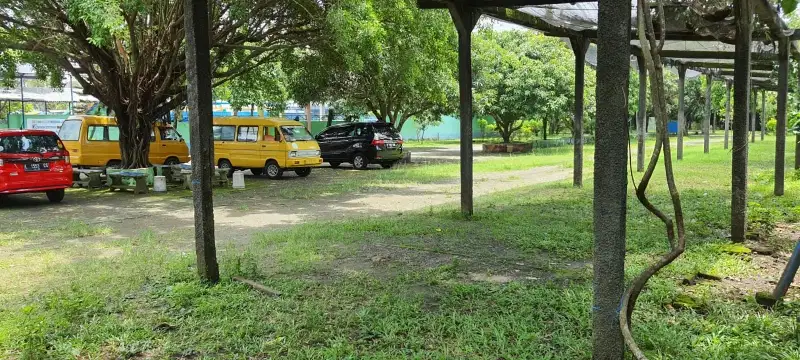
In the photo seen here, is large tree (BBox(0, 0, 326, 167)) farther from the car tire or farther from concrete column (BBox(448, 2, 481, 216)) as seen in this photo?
the car tire

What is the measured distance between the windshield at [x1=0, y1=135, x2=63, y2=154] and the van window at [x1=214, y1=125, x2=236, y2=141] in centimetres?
635

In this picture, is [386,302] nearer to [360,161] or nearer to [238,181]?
Answer: [238,181]

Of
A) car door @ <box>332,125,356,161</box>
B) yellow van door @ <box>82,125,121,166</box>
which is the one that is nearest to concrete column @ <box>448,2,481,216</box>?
car door @ <box>332,125,356,161</box>

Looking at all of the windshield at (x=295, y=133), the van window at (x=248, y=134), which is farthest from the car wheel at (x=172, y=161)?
the windshield at (x=295, y=133)

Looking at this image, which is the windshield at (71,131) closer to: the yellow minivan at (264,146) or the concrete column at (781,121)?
the yellow minivan at (264,146)

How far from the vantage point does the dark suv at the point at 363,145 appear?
2127 cm

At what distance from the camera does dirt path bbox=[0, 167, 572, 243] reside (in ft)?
32.8

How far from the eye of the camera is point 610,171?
11.9 ft

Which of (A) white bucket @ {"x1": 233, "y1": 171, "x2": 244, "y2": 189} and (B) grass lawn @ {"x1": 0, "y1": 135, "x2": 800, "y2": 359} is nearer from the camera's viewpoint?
(B) grass lawn @ {"x1": 0, "y1": 135, "x2": 800, "y2": 359}

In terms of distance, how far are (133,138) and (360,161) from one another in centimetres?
799

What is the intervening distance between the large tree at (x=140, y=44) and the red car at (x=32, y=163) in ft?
7.73

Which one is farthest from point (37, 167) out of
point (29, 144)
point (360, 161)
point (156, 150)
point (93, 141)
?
point (360, 161)

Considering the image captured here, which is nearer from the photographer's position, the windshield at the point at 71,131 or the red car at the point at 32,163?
the red car at the point at 32,163

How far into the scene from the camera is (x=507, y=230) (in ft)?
28.2
